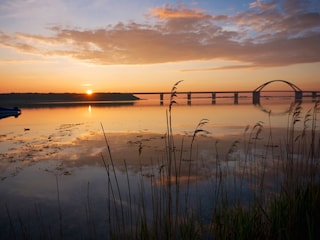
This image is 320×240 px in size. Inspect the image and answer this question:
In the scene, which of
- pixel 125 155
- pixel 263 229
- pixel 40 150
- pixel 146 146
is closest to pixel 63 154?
pixel 40 150

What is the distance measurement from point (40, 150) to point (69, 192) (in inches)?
342

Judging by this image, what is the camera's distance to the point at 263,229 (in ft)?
16.1

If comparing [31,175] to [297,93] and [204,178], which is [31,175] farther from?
[297,93]

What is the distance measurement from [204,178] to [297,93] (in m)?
161

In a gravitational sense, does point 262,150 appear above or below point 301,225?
below

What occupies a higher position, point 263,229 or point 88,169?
point 263,229

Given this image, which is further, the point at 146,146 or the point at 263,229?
the point at 146,146

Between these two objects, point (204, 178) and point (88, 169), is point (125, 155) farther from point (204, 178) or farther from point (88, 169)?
point (204, 178)

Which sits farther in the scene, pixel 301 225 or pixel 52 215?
pixel 52 215

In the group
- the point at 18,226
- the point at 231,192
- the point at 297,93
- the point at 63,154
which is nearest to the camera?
the point at 18,226

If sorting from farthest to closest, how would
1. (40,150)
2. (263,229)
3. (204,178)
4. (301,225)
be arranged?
(40,150), (204,178), (263,229), (301,225)

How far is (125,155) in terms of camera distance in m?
15.0

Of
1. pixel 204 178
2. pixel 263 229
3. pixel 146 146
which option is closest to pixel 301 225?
pixel 263 229

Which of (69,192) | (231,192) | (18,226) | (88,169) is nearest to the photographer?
(18,226)
